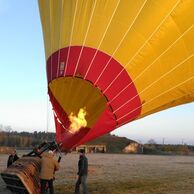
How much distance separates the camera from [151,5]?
8391mm

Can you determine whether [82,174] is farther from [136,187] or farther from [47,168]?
[136,187]

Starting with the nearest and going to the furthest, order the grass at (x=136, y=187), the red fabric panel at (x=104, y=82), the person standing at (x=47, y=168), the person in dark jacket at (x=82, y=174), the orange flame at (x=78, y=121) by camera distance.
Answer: the red fabric panel at (x=104, y=82)
the orange flame at (x=78, y=121)
the person standing at (x=47, y=168)
the person in dark jacket at (x=82, y=174)
the grass at (x=136, y=187)

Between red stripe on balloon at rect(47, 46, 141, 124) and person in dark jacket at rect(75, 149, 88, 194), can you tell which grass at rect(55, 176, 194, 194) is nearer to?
person in dark jacket at rect(75, 149, 88, 194)

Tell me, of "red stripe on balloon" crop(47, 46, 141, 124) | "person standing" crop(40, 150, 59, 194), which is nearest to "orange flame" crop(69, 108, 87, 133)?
"red stripe on balloon" crop(47, 46, 141, 124)

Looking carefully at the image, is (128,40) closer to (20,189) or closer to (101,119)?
(101,119)

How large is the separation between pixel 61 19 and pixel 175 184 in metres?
7.35

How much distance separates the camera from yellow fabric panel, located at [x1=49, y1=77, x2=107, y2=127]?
28.3 ft

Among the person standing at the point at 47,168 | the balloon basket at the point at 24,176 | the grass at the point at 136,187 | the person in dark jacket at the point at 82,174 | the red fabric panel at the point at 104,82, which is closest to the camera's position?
the balloon basket at the point at 24,176

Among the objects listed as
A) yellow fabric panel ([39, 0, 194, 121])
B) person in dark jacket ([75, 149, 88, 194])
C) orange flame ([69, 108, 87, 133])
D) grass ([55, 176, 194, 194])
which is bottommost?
grass ([55, 176, 194, 194])

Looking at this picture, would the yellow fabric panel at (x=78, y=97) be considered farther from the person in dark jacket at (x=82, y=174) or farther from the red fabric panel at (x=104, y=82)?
the person in dark jacket at (x=82, y=174)

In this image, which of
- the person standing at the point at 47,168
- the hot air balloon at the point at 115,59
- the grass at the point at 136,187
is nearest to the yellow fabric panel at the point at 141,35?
the hot air balloon at the point at 115,59

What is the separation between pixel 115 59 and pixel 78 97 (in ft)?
3.32

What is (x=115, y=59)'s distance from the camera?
8.60 metres

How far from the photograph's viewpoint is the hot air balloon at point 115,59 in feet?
27.9
